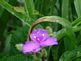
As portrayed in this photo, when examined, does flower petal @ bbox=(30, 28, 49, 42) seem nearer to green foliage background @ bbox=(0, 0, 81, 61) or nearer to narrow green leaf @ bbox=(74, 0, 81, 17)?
green foliage background @ bbox=(0, 0, 81, 61)

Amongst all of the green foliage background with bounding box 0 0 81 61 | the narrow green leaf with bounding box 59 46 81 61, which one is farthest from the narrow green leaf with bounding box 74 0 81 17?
the narrow green leaf with bounding box 59 46 81 61

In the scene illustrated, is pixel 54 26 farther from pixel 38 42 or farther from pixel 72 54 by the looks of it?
pixel 38 42

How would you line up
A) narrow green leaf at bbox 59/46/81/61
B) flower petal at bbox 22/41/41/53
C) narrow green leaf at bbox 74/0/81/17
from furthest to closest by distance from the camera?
narrow green leaf at bbox 74/0/81/17, narrow green leaf at bbox 59/46/81/61, flower petal at bbox 22/41/41/53

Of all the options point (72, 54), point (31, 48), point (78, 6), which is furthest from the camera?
point (78, 6)

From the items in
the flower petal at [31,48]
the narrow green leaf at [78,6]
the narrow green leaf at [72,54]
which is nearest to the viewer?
the flower petal at [31,48]

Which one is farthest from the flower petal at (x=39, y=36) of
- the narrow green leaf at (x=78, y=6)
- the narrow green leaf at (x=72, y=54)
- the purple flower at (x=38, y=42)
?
the narrow green leaf at (x=78, y=6)

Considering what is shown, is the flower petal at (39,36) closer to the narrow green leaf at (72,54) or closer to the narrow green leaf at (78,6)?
the narrow green leaf at (72,54)

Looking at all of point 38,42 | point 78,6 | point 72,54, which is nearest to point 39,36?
point 38,42

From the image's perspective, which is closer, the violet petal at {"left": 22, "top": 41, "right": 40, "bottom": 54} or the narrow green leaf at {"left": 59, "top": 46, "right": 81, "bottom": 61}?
the violet petal at {"left": 22, "top": 41, "right": 40, "bottom": 54}

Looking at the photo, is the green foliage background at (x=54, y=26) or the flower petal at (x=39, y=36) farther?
the green foliage background at (x=54, y=26)
